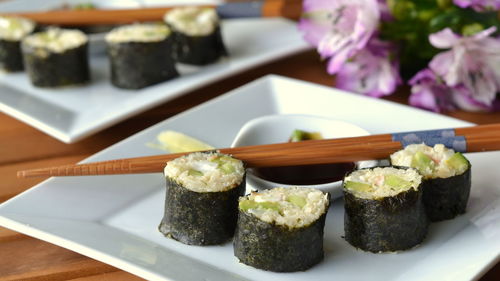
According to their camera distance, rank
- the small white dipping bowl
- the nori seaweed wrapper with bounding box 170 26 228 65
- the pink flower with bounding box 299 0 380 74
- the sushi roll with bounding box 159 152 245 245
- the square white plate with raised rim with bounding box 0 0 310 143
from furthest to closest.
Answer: the nori seaweed wrapper with bounding box 170 26 228 65, the pink flower with bounding box 299 0 380 74, the square white plate with raised rim with bounding box 0 0 310 143, the small white dipping bowl, the sushi roll with bounding box 159 152 245 245

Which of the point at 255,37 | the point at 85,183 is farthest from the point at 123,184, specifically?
the point at 255,37

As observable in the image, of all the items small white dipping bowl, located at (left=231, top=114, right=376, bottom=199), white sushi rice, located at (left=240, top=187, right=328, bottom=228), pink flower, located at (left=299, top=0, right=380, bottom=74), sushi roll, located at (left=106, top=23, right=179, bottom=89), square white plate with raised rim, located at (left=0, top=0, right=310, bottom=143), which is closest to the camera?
white sushi rice, located at (left=240, top=187, right=328, bottom=228)

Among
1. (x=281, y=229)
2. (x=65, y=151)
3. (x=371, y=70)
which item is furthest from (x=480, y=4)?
(x=65, y=151)

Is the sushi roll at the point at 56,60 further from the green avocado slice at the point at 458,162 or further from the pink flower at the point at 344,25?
the green avocado slice at the point at 458,162

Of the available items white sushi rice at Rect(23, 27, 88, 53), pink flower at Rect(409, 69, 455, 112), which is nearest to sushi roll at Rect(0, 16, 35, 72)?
white sushi rice at Rect(23, 27, 88, 53)

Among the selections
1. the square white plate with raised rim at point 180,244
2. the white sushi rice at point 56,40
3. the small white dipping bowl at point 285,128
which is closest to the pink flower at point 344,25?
the square white plate with raised rim at point 180,244

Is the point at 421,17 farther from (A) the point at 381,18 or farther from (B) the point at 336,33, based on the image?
(B) the point at 336,33

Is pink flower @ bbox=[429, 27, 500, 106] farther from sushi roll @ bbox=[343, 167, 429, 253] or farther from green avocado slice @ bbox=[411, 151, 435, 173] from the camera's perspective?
sushi roll @ bbox=[343, 167, 429, 253]
